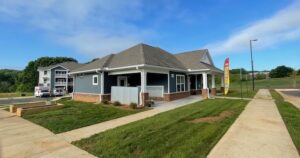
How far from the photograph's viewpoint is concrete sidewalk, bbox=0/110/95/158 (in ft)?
14.7

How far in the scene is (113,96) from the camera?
1437 cm

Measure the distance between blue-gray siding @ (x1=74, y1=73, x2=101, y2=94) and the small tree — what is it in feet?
323

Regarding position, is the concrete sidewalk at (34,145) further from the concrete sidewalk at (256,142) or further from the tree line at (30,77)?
the tree line at (30,77)

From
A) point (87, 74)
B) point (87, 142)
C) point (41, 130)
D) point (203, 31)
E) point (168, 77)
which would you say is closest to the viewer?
point (87, 142)

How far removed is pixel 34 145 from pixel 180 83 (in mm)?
14393

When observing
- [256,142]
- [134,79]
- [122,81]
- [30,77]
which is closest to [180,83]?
[134,79]

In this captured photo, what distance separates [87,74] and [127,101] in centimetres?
670

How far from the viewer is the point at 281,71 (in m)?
84.4

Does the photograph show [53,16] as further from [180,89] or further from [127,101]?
[180,89]

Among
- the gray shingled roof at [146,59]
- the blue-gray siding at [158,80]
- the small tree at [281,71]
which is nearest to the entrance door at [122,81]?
the gray shingled roof at [146,59]

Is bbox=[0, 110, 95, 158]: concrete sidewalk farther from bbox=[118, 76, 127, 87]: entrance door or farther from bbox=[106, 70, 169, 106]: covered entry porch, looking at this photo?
bbox=[118, 76, 127, 87]: entrance door

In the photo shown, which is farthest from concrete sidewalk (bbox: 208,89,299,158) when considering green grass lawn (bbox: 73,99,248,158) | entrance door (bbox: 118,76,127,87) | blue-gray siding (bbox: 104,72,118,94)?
entrance door (bbox: 118,76,127,87)

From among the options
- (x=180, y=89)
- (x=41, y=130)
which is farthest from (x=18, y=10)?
(x=180, y=89)

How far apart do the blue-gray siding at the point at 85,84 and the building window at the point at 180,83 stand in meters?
7.81
